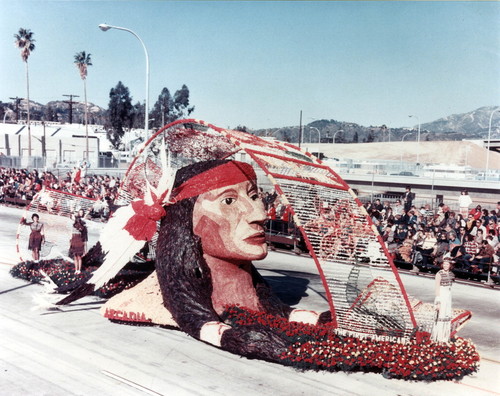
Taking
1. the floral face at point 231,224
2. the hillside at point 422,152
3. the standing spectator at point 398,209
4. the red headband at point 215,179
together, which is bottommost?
the standing spectator at point 398,209

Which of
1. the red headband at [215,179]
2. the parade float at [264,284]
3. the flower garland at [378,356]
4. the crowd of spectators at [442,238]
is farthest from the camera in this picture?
the crowd of spectators at [442,238]

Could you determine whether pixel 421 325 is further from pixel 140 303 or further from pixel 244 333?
pixel 140 303

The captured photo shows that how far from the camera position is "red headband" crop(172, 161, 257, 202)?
32.6 ft

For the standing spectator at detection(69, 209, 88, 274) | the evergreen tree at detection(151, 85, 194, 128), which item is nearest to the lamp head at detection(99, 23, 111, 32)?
the standing spectator at detection(69, 209, 88, 274)

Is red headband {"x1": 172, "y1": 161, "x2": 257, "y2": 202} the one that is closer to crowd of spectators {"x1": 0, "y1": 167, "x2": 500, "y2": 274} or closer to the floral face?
the floral face

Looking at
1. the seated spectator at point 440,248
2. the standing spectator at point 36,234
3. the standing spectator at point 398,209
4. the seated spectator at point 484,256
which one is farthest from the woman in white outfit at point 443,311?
the standing spectator at point 398,209

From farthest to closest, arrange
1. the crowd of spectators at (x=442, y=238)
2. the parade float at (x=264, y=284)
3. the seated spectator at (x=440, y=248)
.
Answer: the seated spectator at (x=440, y=248) → the crowd of spectators at (x=442, y=238) → the parade float at (x=264, y=284)

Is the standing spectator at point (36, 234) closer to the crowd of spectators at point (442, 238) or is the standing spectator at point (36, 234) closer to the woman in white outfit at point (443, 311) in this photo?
the woman in white outfit at point (443, 311)

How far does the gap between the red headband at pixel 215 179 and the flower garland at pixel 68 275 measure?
2.86 metres

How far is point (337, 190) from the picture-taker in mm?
9727

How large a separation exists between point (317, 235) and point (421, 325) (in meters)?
2.49

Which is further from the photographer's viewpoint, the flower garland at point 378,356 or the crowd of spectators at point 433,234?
the crowd of spectators at point 433,234

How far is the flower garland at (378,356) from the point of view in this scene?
8188 millimetres

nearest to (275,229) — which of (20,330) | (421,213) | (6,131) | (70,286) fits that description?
(421,213)
